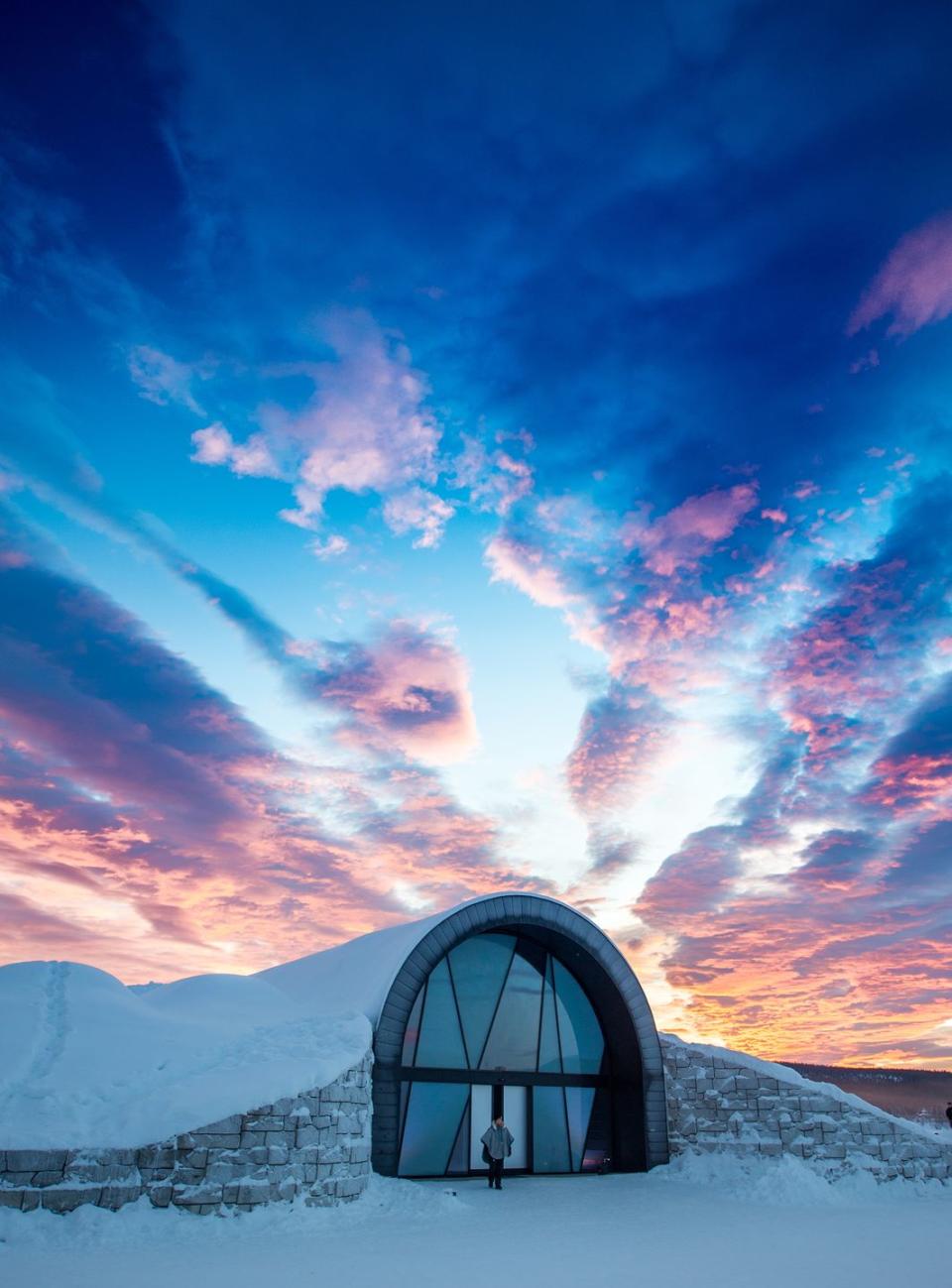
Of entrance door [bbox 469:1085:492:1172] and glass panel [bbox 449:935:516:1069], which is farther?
glass panel [bbox 449:935:516:1069]

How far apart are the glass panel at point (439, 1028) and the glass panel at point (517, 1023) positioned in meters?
0.86

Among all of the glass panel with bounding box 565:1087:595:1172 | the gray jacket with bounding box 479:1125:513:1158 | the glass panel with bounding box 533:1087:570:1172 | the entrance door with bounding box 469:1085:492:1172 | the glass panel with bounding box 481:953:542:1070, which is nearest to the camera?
the gray jacket with bounding box 479:1125:513:1158

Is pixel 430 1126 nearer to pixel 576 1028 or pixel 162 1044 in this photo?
A: pixel 576 1028

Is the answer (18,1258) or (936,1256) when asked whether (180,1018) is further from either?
(936,1256)

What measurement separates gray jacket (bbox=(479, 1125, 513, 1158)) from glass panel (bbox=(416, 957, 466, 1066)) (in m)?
2.31

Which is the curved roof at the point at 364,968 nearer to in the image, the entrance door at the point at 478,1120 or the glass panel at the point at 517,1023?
the glass panel at the point at 517,1023

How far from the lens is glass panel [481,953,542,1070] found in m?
20.2

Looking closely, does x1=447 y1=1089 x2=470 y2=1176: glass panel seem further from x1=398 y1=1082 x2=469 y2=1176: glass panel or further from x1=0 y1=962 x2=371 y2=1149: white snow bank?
x1=0 y1=962 x2=371 y2=1149: white snow bank

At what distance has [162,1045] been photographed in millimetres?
15016

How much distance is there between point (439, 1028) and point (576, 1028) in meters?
4.04

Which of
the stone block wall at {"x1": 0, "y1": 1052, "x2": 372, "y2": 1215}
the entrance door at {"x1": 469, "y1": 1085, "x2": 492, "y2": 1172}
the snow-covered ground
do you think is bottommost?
the snow-covered ground

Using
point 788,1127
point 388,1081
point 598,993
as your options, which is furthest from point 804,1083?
point 388,1081

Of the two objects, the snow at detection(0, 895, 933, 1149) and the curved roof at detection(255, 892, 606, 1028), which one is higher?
the curved roof at detection(255, 892, 606, 1028)

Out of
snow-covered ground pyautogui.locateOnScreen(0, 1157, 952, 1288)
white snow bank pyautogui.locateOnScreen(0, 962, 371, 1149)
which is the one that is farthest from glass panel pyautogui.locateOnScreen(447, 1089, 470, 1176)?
white snow bank pyautogui.locateOnScreen(0, 962, 371, 1149)
